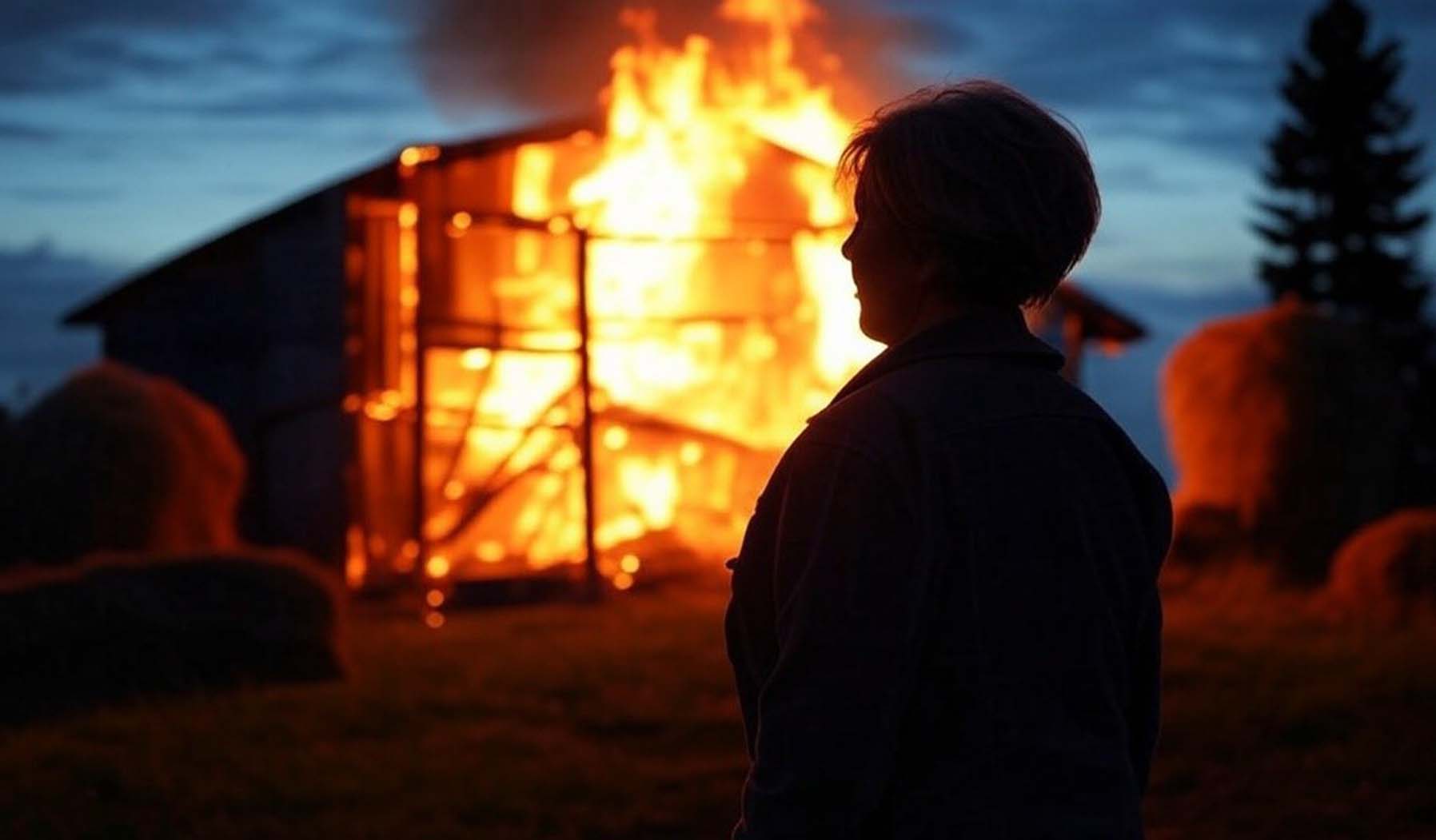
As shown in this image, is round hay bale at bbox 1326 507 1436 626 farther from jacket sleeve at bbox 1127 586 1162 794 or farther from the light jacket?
the light jacket

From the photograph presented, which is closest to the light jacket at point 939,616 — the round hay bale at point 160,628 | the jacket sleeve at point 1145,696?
the jacket sleeve at point 1145,696

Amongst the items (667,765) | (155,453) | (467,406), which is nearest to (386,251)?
(467,406)

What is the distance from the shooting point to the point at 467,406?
14789 mm

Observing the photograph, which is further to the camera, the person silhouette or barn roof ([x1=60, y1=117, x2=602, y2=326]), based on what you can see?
barn roof ([x1=60, y1=117, x2=602, y2=326])

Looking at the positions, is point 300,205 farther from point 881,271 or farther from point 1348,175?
point 1348,175

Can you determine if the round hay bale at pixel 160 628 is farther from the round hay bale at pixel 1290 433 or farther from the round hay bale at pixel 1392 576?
the round hay bale at pixel 1290 433

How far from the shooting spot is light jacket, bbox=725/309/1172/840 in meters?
2.28

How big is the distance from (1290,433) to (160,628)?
9.03 metres

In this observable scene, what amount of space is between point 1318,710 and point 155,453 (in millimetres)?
7173

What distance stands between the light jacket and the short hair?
10cm

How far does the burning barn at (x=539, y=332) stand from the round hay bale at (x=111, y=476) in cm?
169

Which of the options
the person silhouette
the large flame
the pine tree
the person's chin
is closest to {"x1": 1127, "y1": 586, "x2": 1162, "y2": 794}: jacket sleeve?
the person silhouette

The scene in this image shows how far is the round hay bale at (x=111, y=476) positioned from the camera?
40.0ft

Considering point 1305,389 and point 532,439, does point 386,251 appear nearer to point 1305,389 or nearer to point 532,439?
point 532,439
